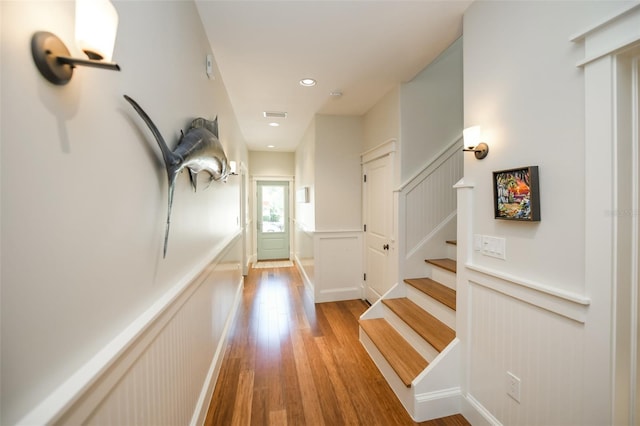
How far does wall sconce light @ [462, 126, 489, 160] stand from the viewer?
1.65 meters

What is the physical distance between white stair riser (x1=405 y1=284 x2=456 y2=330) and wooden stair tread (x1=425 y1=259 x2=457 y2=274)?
33 cm

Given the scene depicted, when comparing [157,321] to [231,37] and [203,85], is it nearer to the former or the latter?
[203,85]

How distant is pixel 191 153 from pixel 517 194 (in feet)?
5.56

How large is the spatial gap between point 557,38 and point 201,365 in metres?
2.69

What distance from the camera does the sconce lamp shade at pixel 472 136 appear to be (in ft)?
5.49

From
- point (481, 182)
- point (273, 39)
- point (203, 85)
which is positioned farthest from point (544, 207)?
point (203, 85)

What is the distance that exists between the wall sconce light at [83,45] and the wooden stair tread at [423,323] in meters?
2.31

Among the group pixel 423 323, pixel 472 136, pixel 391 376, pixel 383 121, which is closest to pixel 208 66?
pixel 472 136

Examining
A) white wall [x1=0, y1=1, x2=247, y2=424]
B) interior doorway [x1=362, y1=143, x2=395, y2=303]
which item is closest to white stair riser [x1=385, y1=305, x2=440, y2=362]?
interior doorway [x1=362, y1=143, x2=395, y2=303]

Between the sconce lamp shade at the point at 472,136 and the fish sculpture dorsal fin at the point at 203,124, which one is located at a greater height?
the fish sculpture dorsal fin at the point at 203,124

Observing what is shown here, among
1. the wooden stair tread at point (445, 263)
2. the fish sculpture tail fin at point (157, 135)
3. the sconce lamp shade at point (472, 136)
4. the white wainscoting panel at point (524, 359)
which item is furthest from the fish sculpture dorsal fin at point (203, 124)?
the wooden stair tread at point (445, 263)

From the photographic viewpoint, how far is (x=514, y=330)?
147 centimetres

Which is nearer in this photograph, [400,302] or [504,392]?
[504,392]

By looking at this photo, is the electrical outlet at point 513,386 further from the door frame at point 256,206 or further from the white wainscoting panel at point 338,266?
the door frame at point 256,206
